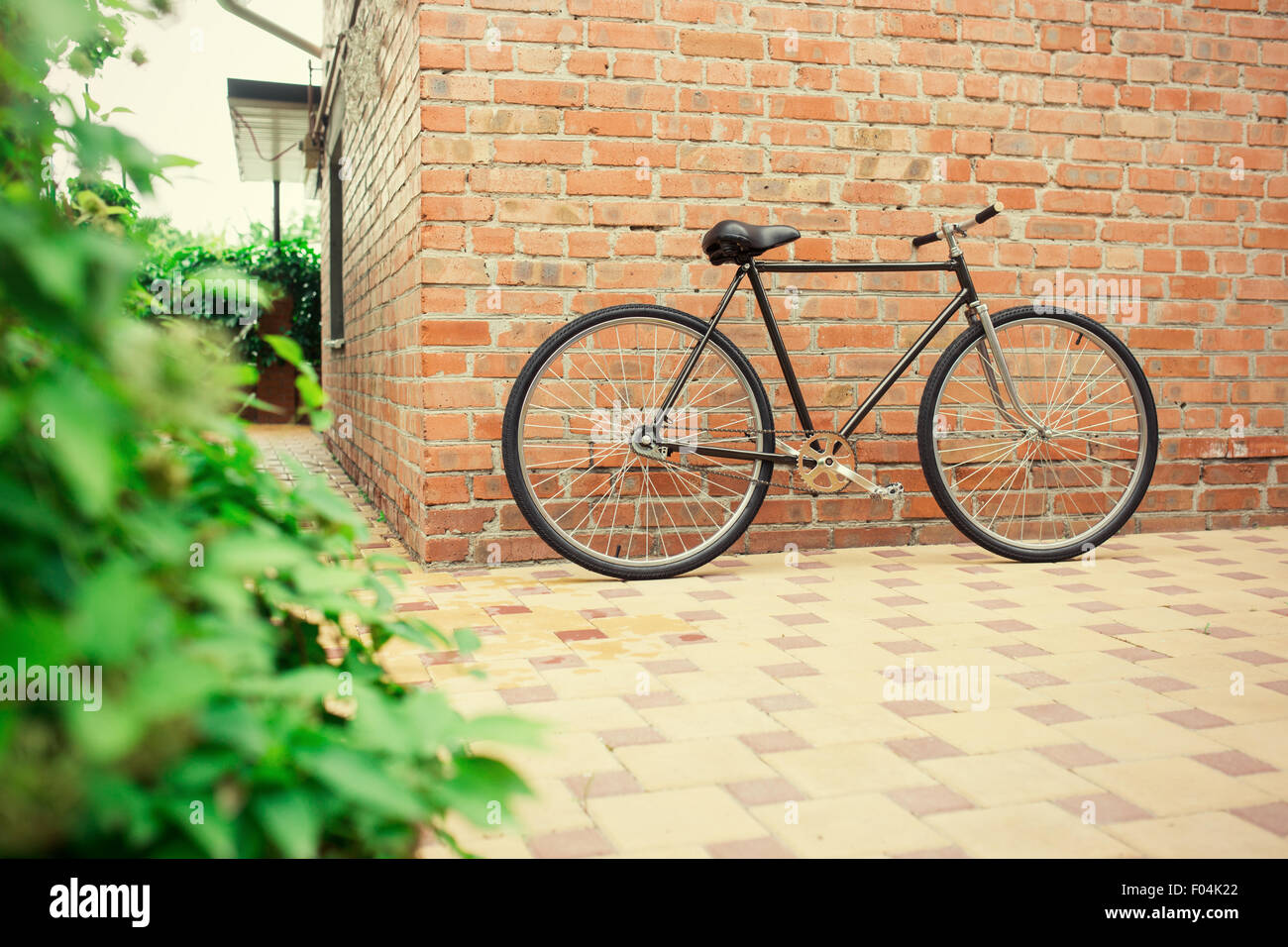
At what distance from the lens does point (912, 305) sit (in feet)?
12.1

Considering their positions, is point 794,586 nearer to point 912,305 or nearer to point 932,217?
point 912,305

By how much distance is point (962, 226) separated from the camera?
131 inches

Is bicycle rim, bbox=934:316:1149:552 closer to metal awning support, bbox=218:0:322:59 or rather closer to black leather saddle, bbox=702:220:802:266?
black leather saddle, bbox=702:220:802:266

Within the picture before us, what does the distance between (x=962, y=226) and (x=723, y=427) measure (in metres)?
0.96

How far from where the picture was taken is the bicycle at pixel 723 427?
3201mm

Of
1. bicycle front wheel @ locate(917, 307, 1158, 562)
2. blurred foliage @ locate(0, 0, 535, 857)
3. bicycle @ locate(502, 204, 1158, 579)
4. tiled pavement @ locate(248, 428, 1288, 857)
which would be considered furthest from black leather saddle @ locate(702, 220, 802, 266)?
blurred foliage @ locate(0, 0, 535, 857)

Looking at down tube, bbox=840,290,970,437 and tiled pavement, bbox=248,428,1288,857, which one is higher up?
down tube, bbox=840,290,970,437

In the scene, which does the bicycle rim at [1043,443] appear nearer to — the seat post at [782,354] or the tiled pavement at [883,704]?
the tiled pavement at [883,704]

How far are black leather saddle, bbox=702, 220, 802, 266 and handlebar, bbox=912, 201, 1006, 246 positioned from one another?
1.70 ft

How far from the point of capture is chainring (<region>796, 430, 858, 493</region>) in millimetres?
3287

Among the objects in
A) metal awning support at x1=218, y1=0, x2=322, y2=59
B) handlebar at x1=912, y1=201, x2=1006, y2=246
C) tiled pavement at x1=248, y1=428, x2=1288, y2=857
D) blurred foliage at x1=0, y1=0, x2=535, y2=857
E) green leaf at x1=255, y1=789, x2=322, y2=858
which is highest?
metal awning support at x1=218, y1=0, x2=322, y2=59

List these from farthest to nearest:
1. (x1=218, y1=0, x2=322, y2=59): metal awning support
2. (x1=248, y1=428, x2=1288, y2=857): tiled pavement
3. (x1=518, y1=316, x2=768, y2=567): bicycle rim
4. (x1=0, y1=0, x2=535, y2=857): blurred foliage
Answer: (x1=218, y1=0, x2=322, y2=59): metal awning support, (x1=518, y1=316, x2=768, y2=567): bicycle rim, (x1=248, y1=428, x2=1288, y2=857): tiled pavement, (x1=0, y1=0, x2=535, y2=857): blurred foliage

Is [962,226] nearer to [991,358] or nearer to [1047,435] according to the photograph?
[991,358]
